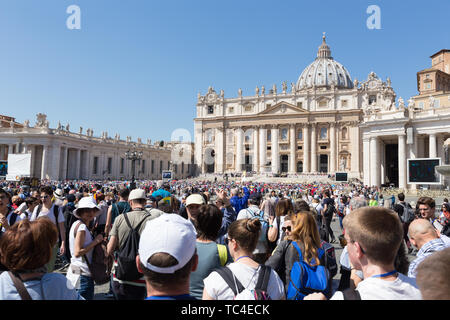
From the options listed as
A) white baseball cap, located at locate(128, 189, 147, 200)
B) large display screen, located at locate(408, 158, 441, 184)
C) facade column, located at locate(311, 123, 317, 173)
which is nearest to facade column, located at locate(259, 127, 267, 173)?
facade column, located at locate(311, 123, 317, 173)

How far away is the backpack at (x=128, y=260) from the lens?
341 centimetres

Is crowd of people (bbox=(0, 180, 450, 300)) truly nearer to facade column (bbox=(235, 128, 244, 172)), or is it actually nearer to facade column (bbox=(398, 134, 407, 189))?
facade column (bbox=(398, 134, 407, 189))

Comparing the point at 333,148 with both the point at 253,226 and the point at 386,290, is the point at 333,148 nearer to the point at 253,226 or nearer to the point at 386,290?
the point at 253,226

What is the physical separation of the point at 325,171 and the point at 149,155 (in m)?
35.3

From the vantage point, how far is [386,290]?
1.80m

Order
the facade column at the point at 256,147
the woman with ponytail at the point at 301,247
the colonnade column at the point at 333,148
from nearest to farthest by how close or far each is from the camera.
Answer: the woman with ponytail at the point at 301,247
the colonnade column at the point at 333,148
the facade column at the point at 256,147

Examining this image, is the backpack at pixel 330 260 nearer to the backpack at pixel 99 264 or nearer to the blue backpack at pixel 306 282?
the blue backpack at pixel 306 282

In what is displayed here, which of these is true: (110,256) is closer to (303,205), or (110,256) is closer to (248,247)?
(248,247)

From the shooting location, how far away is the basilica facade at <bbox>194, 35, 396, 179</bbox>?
5755 cm

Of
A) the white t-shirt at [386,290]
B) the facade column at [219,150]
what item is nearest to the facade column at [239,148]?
the facade column at [219,150]

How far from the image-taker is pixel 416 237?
346 cm

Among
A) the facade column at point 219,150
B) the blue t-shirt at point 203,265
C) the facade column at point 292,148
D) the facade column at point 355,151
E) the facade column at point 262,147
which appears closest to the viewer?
the blue t-shirt at point 203,265

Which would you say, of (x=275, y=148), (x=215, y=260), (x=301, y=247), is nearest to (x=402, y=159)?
(x=301, y=247)

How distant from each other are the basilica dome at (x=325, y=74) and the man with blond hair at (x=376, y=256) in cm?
8382
